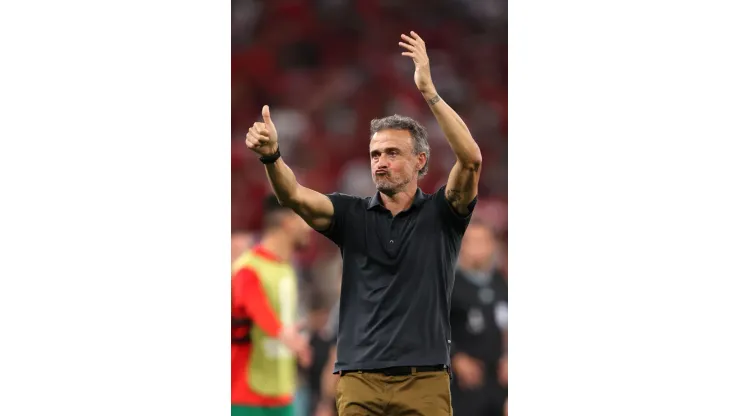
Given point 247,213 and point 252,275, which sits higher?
point 247,213

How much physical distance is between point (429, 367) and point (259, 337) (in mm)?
1076

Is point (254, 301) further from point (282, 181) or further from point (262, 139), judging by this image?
point (262, 139)

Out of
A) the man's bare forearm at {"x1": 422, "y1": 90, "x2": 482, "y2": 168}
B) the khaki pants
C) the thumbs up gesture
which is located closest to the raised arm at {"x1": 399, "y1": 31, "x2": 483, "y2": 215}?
the man's bare forearm at {"x1": 422, "y1": 90, "x2": 482, "y2": 168}

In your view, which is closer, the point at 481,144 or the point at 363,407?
the point at 363,407

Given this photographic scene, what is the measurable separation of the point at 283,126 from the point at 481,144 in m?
0.89

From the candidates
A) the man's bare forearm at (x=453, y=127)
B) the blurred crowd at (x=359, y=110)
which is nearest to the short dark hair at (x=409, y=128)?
the man's bare forearm at (x=453, y=127)

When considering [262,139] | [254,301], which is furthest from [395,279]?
[254,301]

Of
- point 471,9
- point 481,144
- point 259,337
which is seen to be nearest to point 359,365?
point 259,337

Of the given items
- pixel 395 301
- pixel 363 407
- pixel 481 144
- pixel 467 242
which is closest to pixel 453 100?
pixel 481 144

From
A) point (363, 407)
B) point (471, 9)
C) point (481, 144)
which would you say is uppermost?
point (471, 9)

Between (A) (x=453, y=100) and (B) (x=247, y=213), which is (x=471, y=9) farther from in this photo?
(B) (x=247, y=213)

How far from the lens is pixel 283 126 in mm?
4020

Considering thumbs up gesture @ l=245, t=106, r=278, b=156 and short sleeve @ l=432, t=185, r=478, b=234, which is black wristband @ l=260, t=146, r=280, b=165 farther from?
short sleeve @ l=432, t=185, r=478, b=234

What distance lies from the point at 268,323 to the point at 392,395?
106 centimetres
